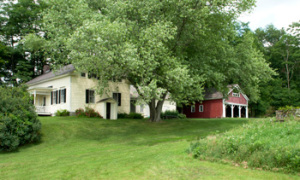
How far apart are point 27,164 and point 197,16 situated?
14155 mm

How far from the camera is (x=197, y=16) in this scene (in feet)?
61.4

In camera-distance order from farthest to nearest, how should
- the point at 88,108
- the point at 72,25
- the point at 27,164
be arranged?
the point at 88,108 < the point at 72,25 < the point at 27,164

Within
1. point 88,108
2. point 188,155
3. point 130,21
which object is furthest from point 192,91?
point 88,108

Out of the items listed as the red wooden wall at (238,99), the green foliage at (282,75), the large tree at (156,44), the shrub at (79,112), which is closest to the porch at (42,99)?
the shrub at (79,112)

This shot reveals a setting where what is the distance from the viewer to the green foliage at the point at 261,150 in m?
6.79

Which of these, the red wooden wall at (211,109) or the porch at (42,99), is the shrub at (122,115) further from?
the red wooden wall at (211,109)

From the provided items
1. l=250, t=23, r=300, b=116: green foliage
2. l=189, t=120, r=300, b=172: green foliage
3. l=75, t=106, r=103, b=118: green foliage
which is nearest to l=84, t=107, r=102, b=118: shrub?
l=75, t=106, r=103, b=118: green foliage

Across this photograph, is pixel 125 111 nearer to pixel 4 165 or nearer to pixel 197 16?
pixel 197 16

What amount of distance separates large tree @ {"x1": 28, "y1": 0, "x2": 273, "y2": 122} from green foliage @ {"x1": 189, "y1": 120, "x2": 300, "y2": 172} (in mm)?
6926

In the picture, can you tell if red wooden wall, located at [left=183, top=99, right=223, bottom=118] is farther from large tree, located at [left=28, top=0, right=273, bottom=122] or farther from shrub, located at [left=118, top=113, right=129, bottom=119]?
shrub, located at [left=118, top=113, right=129, bottom=119]

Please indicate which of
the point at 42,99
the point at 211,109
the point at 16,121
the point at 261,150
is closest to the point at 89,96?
the point at 42,99

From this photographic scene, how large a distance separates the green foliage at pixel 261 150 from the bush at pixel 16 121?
9.38m

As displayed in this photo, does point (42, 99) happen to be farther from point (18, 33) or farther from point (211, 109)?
point (211, 109)

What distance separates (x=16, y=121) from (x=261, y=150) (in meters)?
12.0
